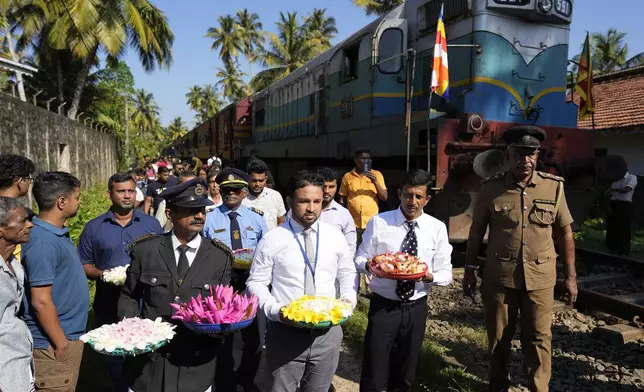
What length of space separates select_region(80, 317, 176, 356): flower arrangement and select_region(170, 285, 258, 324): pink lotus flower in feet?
0.37

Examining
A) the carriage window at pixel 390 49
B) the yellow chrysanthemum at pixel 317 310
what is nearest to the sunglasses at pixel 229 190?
the yellow chrysanthemum at pixel 317 310

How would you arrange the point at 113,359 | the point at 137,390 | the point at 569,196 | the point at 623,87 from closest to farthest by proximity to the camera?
the point at 137,390 < the point at 113,359 < the point at 569,196 < the point at 623,87

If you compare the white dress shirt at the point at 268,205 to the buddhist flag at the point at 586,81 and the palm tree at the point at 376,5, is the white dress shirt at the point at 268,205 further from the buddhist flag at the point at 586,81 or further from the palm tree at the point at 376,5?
the palm tree at the point at 376,5

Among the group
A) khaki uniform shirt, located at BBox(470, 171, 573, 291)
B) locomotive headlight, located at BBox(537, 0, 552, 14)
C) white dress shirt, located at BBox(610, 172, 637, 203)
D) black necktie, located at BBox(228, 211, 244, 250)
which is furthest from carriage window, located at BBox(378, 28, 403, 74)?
black necktie, located at BBox(228, 211, 244, 250)

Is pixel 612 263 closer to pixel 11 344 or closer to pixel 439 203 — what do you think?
pixel 439 203

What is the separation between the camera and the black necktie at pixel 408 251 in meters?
3.06

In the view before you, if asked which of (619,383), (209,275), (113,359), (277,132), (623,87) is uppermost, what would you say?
(623,87)

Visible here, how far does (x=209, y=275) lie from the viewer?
258cm

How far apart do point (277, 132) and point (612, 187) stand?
951 cm

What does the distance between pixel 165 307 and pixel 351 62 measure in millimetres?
7693

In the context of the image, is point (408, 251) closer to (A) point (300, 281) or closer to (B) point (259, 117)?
(A) point (300, 281)

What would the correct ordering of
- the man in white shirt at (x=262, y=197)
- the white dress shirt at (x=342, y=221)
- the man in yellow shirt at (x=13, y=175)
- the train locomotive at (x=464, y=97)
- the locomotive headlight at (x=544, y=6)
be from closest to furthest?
the man in yellow shirt at (x=13, y=175) < the white dress shirt at (x=342, y=221) < the man in white shirt at (x=262, y=197) < the train locomotive at (x=464, y=97) < the locomotive headlight at (x=544, y=6)

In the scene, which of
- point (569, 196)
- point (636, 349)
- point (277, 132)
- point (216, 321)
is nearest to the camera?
point (216, 321)

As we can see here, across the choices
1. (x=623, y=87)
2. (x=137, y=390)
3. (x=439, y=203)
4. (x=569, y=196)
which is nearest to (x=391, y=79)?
(x=439, y=203)
